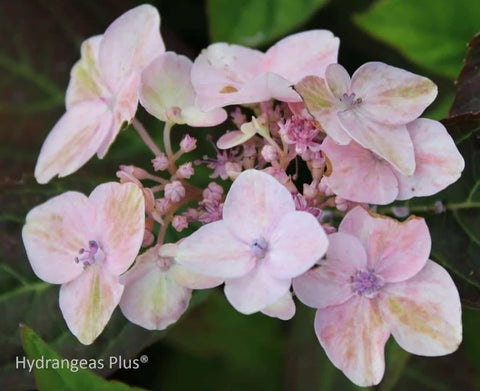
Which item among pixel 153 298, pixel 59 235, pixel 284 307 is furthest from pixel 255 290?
pixel 59 235

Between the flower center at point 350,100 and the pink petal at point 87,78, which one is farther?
the pink petal at point 87,78

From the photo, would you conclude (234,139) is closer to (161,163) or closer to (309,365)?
(161,163)

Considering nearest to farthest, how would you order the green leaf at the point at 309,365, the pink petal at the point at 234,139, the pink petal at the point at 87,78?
the pink petal at the point at 234,139 → the pink petal at the point at 87,78 → the green leaf at the point at 309,365

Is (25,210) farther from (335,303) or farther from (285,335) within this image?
(285,335)

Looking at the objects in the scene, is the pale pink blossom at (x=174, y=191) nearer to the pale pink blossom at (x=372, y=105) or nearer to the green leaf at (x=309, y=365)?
the pale pink blossom at (x=372, y=105)

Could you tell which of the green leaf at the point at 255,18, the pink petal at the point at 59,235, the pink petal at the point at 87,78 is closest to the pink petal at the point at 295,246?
the pink petal at the point at 59,235

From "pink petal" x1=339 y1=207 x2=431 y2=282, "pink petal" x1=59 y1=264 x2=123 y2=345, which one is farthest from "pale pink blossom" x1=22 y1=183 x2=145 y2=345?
"pink petal" x1=339 y1=207 x2=431 y2=282
